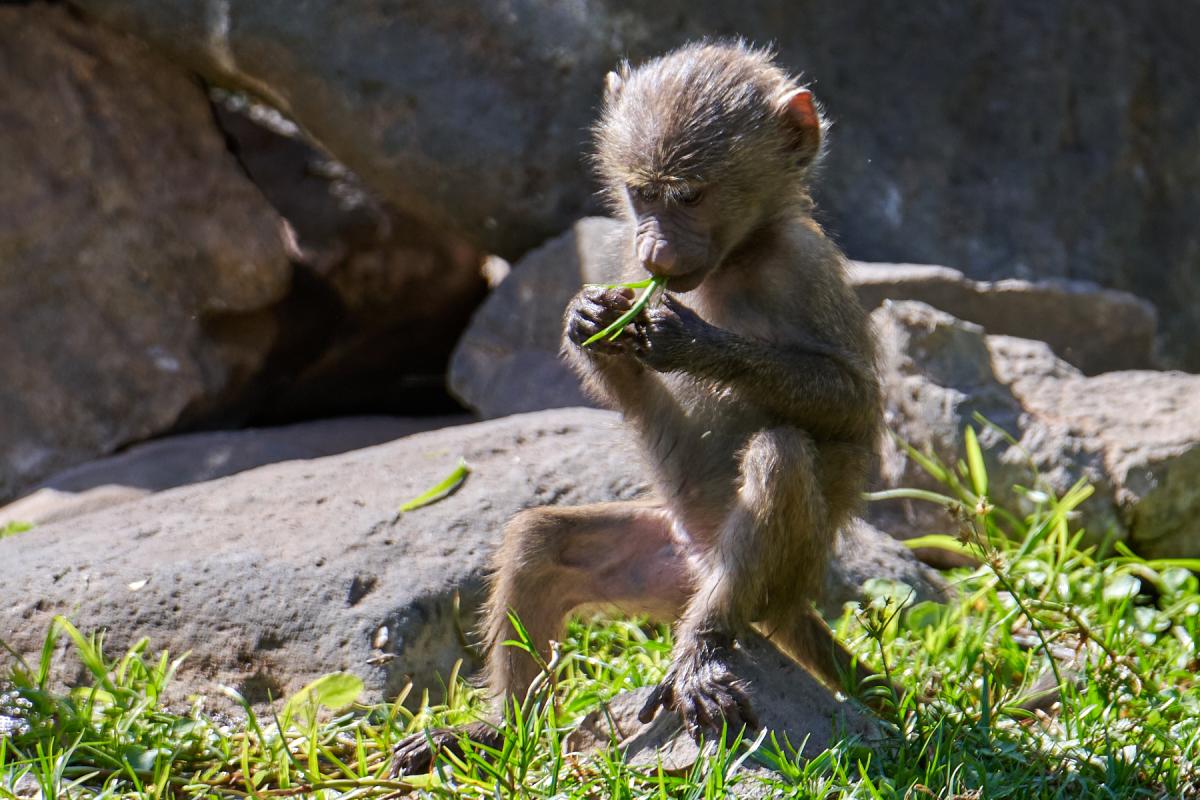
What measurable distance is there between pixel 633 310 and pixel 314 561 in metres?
1.49

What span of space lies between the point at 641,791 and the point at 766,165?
6.07ft

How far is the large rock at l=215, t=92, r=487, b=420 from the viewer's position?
7.54m

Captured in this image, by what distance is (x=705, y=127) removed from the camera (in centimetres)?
400

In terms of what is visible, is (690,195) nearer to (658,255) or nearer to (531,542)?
(658,255)

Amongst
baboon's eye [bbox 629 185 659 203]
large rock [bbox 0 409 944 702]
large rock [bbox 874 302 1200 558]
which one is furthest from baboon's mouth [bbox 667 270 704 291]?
large rock [bbox 874 302 1200 558]

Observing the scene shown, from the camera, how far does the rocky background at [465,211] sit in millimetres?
6430

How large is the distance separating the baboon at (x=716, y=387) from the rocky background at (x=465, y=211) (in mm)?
1426

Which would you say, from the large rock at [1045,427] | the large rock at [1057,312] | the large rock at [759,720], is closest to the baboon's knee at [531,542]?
the large rock at [759,720]

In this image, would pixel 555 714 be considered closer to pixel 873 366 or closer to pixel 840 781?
pixel 840 781

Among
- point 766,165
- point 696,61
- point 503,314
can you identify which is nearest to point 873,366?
point 766,165

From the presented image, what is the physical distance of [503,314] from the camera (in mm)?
6871

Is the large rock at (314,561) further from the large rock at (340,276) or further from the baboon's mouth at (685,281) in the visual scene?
the large rock at (340,276)

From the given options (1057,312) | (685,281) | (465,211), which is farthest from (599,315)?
(1057,312)

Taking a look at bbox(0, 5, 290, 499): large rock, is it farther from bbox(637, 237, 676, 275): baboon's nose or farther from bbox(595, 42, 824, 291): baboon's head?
bbox(637, 237, 676, 275): baboon's nose
